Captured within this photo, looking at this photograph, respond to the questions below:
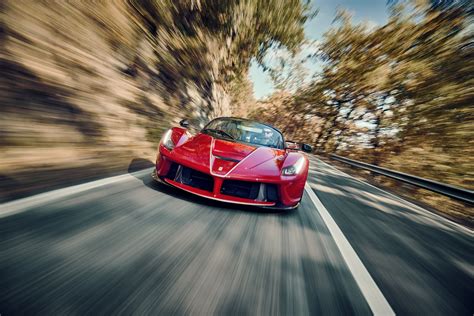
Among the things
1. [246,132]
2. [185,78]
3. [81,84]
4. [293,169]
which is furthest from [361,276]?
[185,78]

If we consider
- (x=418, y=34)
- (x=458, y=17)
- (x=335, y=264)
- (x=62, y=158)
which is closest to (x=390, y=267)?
(x=335, y=264)

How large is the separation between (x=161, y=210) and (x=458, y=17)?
12.8 m

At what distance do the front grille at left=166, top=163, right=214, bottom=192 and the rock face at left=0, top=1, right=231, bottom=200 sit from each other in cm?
146

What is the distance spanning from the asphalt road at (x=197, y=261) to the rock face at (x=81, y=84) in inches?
41.9

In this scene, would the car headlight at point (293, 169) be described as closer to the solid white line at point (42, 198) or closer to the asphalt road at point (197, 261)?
the asphalt road at point (197, 261)

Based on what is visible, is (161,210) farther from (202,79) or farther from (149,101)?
(202,79)

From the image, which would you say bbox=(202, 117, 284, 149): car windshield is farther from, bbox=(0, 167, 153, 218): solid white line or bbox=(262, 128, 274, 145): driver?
bbox=(0, 167, 153, 218): solid white line

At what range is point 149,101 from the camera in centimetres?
596

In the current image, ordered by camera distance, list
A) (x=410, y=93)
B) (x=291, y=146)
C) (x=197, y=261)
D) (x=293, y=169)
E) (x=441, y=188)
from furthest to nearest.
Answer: (x=410, y=93) → (x=441, y=188) → (x=291, y=146) → (x=293, y=169) → (x=197, y=261)

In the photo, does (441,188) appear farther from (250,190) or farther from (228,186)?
(228,186)

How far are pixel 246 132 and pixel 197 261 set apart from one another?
102 inches

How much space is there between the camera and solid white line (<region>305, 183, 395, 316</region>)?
1.46 meters

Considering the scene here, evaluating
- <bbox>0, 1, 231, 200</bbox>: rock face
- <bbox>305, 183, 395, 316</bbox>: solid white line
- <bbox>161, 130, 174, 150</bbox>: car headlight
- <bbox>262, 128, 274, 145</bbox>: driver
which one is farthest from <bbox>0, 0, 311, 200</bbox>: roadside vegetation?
<bbox>305, 183, 395, 316</bbox>: solid white line

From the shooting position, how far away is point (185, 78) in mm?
8539
